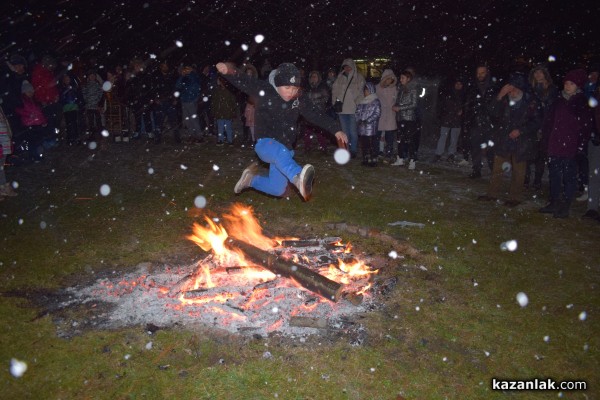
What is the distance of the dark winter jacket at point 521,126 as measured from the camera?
8.05m

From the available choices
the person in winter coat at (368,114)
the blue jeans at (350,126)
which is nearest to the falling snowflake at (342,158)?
the person in winter coat at (368,114)

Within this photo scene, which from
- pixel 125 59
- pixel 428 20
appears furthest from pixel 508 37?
pixel 125 59

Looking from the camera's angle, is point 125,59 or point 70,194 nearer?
point 70,194

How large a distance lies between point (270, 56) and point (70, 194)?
1387 centimetres

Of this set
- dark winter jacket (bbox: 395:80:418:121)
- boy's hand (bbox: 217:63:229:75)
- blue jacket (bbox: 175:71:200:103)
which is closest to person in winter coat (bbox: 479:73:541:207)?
dark winter jacket (bbox: 395:80:418:121)

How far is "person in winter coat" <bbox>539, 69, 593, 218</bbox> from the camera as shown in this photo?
7.28 meters

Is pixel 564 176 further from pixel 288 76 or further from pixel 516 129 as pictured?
pixel 288 76

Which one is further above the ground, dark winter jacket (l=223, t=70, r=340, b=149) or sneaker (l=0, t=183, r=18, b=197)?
dark winter jacket (l=223, t=70, r=340, b=149)

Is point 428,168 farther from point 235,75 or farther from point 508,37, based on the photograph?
point 235,75

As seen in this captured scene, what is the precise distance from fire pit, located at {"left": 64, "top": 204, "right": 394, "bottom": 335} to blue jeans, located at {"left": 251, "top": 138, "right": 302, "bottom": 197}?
1086 mm

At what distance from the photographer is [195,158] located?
12.3 m

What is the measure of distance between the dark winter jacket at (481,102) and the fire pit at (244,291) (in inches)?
228

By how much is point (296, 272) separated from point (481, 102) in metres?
7.18

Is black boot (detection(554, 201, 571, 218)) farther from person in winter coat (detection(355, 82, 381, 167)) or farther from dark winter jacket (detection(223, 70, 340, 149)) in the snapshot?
person in winter coat (detection(355, 82, 381, 167))
